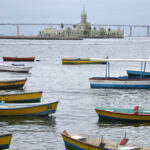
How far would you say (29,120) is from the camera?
28.9 metres

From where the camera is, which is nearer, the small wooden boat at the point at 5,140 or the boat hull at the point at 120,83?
the small wooden boat at the point at 5,140

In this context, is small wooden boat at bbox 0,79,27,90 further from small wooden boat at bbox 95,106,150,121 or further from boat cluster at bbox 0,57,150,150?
small wooden boat at bbox 95,106,150,121

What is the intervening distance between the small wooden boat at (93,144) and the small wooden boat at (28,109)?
8060 millimetres

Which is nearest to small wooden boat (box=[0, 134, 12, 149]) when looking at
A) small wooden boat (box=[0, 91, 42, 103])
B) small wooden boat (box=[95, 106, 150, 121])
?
small wooden boat (box=[95, 106, 150, 121])

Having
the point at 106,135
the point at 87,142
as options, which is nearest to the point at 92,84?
the point at 106,135

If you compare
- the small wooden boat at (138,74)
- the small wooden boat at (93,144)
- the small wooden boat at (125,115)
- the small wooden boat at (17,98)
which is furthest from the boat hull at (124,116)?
the small wooden boat at (138,74)

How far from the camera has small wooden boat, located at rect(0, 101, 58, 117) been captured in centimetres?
2884

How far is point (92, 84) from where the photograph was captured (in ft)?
146

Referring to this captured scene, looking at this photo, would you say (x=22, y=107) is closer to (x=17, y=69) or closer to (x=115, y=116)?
(x=115, y=116)

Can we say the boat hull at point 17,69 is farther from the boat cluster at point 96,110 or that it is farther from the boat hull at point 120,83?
the boat hull at point 120,83

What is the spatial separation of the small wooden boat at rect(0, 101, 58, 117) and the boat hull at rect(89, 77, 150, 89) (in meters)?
15.5

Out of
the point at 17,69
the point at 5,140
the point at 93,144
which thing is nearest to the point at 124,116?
the point at 93,144

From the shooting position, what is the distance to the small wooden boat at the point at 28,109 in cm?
2884

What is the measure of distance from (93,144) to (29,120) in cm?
950
